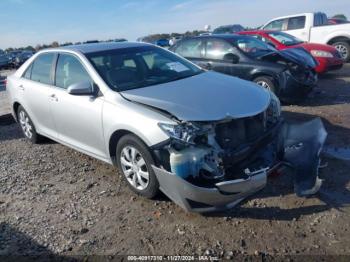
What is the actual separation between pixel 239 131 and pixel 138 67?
1.84 m

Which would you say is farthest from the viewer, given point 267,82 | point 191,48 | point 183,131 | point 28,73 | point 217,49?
point 191,48

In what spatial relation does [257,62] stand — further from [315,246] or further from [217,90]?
[315,246]

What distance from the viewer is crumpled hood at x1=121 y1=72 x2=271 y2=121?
133 inches

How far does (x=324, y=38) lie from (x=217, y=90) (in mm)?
10671

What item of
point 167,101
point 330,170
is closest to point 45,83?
point 167,101

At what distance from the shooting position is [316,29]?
42.4 feet

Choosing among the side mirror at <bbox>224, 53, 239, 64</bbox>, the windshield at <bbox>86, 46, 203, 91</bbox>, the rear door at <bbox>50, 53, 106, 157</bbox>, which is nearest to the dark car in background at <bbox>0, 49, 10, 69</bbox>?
the side mirror at <bbox>224, 53, 239, 64</bbox>

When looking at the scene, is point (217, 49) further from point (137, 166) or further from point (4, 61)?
point (4, 61)

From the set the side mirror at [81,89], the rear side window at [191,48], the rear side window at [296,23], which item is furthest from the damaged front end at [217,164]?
the rear side window at [296,23]

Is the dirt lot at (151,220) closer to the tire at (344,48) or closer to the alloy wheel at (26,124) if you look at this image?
the alloy wheel at (26,124)

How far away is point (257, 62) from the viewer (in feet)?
23.7

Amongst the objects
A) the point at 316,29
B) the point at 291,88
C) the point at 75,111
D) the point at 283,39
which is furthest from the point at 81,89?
the point at 316,29

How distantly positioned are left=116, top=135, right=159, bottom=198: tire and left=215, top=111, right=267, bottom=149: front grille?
73 cm

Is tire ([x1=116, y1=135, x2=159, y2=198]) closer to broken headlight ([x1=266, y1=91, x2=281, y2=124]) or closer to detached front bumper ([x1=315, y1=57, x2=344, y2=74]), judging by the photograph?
broken headlight ([x1=266, y1=91, x2=281, y2=124])
